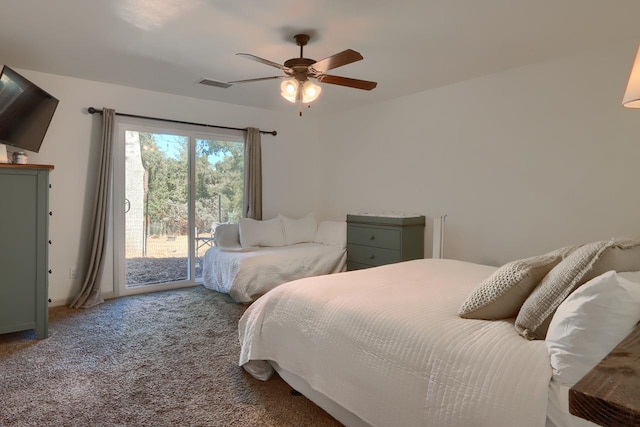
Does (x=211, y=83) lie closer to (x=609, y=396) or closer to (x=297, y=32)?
(x=297, y=32)

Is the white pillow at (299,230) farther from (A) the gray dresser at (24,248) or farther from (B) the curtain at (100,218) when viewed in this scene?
(A) the gray dresser at (24,248)

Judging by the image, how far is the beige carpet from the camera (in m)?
1.94

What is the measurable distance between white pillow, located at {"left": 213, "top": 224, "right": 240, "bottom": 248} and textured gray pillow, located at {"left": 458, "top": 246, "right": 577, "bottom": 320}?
135 inches

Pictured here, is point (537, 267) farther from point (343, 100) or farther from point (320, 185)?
point (320, 185)

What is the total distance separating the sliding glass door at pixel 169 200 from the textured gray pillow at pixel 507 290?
12.5 ft

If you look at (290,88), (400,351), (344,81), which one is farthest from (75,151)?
(400,351)

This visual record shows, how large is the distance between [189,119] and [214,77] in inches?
39.3

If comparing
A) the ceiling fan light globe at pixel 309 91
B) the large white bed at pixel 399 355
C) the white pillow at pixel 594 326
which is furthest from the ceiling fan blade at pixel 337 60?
the white pillow at pixel 594 326

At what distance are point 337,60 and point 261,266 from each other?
231cm

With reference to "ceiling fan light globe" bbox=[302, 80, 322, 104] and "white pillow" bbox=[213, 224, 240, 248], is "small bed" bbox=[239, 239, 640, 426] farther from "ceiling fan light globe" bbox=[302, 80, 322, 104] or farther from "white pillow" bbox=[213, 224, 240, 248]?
"white pillow" bbox=[213, 224, 240, 248]

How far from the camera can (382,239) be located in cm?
422

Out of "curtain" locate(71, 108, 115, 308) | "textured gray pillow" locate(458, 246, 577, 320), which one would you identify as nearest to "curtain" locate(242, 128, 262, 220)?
"curtain" locate(71, 108, 115, 308)

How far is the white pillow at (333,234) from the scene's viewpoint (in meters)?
4.79

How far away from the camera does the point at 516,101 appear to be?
3.48 meters
